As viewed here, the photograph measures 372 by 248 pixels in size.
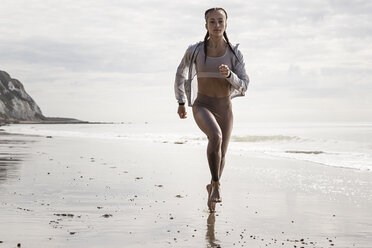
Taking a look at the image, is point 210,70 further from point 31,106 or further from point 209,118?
point 31,106

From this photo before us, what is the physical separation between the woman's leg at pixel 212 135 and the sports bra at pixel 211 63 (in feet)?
1.57

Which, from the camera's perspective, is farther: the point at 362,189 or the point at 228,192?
the point at 362,189

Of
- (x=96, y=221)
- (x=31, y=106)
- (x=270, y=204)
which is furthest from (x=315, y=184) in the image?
(x=31, y=106)

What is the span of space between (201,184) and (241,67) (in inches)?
178

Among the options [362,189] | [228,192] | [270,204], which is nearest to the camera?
[270,204]

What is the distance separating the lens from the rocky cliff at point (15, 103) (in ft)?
488

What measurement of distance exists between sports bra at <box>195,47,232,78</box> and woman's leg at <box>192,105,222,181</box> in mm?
478

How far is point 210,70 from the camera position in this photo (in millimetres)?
6422

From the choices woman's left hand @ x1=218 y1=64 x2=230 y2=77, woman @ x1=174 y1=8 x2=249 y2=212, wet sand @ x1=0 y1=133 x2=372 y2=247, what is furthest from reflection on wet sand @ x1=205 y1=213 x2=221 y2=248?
woman's left hand @ x1=218 y1=64 x2=230 y2=77

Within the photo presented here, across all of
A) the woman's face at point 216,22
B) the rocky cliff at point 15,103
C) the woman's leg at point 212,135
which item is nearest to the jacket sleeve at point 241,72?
the woman's face at point 216,22

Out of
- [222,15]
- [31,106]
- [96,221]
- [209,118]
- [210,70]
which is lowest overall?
[96,221]

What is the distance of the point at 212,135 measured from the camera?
249 inches

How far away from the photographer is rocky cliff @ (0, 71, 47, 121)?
148625mm

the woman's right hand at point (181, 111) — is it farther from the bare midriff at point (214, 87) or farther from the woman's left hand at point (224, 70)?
the woman's left hand at point (224, 70)
